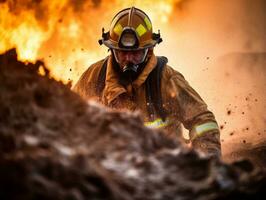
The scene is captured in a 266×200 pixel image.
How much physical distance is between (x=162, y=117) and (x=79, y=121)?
295 centimetres

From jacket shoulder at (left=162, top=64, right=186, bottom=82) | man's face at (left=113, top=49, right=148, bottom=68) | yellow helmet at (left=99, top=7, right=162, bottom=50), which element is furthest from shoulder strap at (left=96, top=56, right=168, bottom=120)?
yellow helmet at (left=99, top=7, right=162, bottom=50)

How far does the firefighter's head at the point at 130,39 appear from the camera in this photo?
588 cm

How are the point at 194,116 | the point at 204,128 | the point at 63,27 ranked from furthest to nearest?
the point at 63,27, the point at 194,116, the point at 204,128

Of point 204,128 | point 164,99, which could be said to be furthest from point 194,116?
point 164,99

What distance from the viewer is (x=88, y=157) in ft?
8.26

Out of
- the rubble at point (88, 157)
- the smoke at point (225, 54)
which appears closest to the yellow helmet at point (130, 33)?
the rubble at point (88, 157)

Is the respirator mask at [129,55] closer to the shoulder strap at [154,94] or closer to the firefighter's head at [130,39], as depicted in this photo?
the firefighter's head at [130,39]

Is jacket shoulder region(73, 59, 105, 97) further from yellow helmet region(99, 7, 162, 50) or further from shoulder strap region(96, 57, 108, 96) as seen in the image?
yellow helmet region(99, 7, 162, 50)

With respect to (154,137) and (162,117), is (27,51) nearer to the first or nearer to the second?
(162,117)

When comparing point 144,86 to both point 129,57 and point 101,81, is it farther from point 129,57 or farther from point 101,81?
point 101,81

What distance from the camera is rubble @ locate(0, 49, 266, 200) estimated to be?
222 cm

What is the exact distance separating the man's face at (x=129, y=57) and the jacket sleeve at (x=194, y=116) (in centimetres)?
43

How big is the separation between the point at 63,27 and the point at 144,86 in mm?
8730

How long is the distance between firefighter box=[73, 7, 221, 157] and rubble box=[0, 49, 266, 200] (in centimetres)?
264
